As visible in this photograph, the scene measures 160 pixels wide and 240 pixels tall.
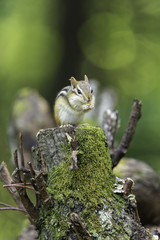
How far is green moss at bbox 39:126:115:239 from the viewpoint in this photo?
2.18 m

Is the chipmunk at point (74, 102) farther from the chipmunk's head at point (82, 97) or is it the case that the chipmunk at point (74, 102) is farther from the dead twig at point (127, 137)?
the dead twig at point (127, 137)

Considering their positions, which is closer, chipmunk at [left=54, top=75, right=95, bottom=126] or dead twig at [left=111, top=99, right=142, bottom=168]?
chipmunk at [left=54, top=75, right=95, bottom=126]

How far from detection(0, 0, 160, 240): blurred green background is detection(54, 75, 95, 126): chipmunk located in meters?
6.24

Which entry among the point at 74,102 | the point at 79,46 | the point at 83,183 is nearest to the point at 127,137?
the point at 74,102

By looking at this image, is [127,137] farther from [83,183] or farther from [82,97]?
[83,183]

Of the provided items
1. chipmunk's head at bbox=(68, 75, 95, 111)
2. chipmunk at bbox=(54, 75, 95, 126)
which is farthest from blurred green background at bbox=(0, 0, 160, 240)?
chipmunk's head at bbox=(68, 75, 95, 111)

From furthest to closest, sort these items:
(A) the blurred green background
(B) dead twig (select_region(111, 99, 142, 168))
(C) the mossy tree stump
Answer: (A) the blurred green background, (B) dead twig (select_region(111, 99, 142, 168)), (C) the mossy tree stump

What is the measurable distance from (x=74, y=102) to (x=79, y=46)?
758 centimetres

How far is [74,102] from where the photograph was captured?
9.55ft

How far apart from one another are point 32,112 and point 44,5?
5166mm

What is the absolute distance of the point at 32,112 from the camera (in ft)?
20.8

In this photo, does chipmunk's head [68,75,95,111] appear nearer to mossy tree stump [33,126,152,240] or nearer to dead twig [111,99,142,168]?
mossy tree stump [33,126,152,240]

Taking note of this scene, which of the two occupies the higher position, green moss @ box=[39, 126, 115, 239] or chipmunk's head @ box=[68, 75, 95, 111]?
chipmunk's head @ box=[68, 75, 95, 111]

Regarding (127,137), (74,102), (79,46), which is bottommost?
(127,137)
